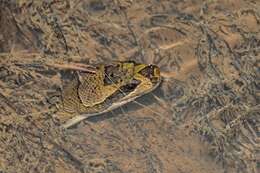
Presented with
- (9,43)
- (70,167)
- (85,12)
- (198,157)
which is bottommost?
(70,167)

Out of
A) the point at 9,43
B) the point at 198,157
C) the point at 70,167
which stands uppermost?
the point at 9,43

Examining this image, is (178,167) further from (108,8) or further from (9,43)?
(9,43)

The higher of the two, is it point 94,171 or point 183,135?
point 183,135

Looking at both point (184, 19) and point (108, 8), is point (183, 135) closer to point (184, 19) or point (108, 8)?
point (184, 19)

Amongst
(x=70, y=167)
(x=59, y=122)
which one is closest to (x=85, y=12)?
(x=59, y=122)

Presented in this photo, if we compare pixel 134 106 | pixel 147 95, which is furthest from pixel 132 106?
pixel 147 95

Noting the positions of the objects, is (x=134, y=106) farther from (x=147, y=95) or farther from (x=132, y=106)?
(x=147, y=95)

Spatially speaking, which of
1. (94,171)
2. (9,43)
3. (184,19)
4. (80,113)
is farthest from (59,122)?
(184,19)

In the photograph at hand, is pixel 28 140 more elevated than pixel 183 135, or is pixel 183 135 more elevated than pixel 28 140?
pixel 183 135
